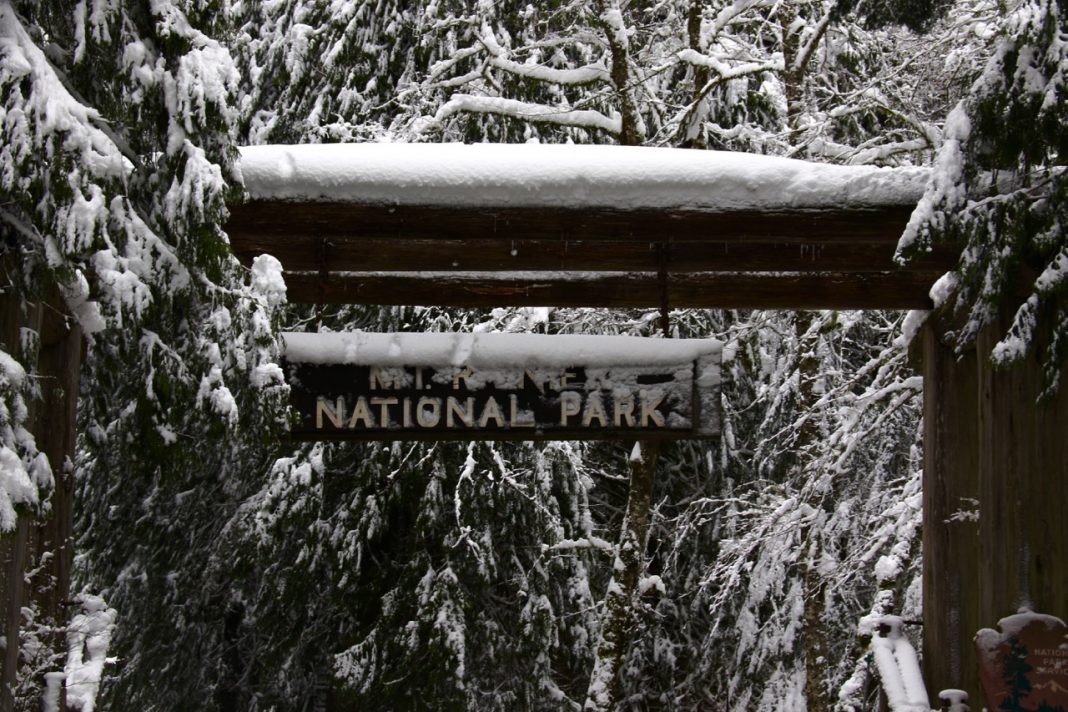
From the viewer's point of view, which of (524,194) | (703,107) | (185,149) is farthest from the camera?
(703,107)

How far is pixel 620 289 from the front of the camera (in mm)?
4996

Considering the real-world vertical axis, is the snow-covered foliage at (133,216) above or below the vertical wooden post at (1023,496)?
above

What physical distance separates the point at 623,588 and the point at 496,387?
230 inches

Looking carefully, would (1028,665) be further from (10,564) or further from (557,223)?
(10,564)

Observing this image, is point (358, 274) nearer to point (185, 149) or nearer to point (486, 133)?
point (185, 149)

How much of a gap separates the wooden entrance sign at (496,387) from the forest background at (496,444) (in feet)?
0.69

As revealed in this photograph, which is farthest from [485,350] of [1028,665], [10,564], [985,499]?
[1028,665]

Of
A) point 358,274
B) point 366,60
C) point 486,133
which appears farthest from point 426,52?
point 358,274

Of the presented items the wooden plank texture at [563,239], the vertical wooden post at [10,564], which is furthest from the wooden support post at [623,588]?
the vertical wooden post at [10,564]

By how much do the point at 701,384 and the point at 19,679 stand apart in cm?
268

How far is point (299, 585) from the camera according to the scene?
11.0m

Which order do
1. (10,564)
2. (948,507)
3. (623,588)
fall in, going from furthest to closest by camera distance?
(623,588)
(948,507)
(10,564)

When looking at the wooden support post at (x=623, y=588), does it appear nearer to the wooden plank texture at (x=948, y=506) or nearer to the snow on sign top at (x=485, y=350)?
the wooden plank texture at (x=948, y=506)

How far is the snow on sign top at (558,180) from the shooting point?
13.6ft
